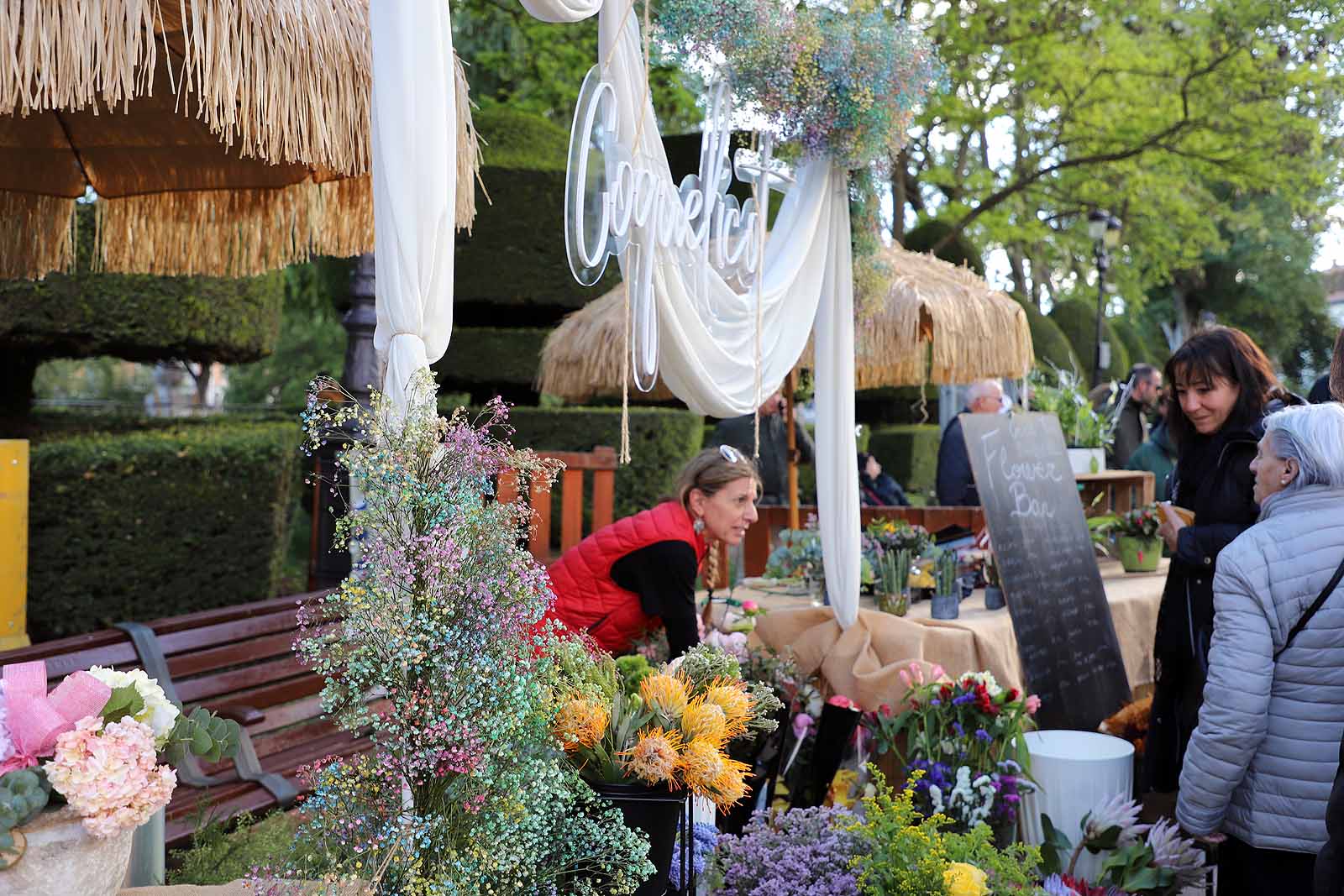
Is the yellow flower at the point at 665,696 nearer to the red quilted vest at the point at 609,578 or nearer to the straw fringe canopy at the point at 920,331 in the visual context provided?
the red quilted vest at the point at 609,578

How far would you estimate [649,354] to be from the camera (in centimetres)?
304

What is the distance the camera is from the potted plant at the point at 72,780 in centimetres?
161

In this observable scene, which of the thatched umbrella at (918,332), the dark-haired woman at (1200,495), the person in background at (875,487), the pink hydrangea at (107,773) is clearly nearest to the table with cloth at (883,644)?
the dark-haired woman at (1200,495)

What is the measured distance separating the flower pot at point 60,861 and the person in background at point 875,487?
21.7 ft

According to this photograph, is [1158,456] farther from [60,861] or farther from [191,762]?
[60,861]

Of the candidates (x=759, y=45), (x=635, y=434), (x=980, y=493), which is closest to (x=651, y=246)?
(x=759, y=45)

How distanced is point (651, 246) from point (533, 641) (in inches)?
52.7

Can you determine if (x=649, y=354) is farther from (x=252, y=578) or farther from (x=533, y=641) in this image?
(x=252, y=578)

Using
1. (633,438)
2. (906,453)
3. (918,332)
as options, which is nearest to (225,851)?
(918,332)

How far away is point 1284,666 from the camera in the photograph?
285 cm

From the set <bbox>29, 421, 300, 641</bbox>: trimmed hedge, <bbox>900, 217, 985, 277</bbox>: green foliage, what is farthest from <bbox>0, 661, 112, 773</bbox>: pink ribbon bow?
<bbox>900, 217, 985, 277</bbox>: green foliage

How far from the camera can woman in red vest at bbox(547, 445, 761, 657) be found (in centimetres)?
338

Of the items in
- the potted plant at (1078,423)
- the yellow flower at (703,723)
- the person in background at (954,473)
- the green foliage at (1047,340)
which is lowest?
the yellow flower at (703,723)

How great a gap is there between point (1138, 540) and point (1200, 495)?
6.22 feet
